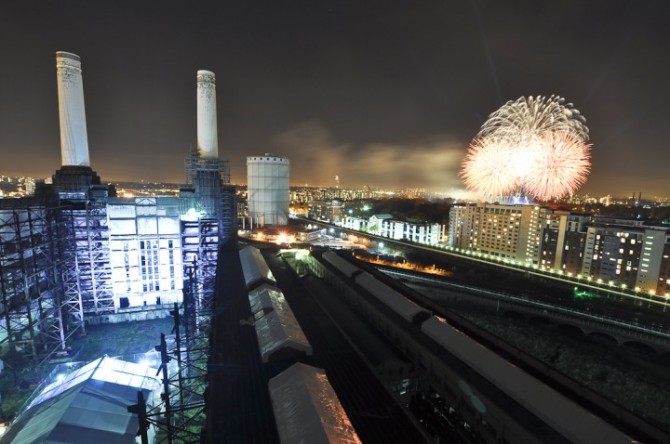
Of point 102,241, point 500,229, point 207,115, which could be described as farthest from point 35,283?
point 500,229

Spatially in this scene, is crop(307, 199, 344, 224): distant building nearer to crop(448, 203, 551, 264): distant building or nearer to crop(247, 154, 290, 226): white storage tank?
crop(247, 154, 290, 226): white storage tank

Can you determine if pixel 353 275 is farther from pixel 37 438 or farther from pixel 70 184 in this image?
pixel 70 184

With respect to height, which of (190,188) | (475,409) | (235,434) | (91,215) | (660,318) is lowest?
(660,318)

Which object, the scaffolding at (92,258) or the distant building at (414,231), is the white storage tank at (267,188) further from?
the scaffolding at (92,258)

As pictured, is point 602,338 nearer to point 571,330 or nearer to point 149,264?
point 571,330

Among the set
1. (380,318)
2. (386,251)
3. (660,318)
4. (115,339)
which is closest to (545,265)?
(660,318)

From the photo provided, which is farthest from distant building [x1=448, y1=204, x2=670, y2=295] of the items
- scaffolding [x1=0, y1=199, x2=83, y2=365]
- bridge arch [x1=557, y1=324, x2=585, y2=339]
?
scaffolding [x1=0, y1=199, x2=83, y2=365]

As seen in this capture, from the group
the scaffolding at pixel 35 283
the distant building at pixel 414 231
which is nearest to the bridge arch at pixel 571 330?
the distant building at pixel 414 231

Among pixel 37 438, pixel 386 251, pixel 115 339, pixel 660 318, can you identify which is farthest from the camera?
pixel 386 251
